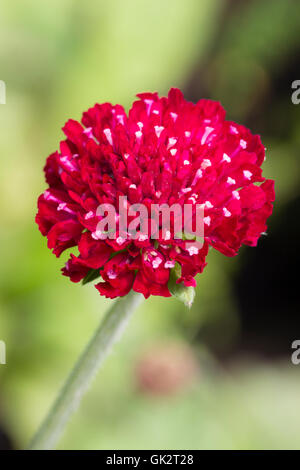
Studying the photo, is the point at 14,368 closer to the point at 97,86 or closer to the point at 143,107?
the point at 97,86

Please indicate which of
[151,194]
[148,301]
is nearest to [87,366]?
[151,194]

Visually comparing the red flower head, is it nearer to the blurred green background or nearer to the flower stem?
the flower stem

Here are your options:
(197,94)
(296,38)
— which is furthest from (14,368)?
(296,38)

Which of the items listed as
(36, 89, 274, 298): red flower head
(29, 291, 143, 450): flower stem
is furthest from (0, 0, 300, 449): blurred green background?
(36, 89, 274, 298): red flower head

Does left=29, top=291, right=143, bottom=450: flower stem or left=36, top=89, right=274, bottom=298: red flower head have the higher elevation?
left=36, top=89, right=274, bottom=298: red flower head

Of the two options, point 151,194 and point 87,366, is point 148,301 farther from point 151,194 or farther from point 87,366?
point 151,194
